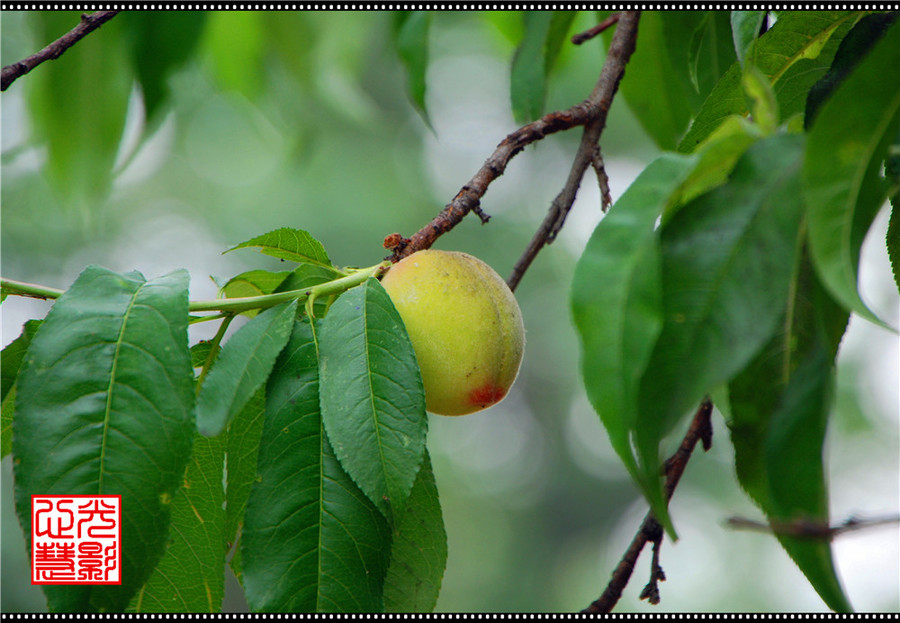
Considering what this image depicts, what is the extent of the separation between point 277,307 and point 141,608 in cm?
31

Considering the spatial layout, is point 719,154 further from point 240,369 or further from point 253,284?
point 253,284

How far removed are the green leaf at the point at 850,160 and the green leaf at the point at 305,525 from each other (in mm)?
377

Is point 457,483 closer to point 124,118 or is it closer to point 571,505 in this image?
point 571,505

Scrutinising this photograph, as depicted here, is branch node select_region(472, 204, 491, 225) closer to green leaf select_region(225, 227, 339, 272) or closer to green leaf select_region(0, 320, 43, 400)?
green leaf select_region(225, 227, 339, 272)

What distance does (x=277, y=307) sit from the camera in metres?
0.65

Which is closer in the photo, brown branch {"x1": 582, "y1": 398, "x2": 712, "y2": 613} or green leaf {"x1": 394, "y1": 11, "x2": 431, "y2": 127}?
brown branch {"x1": 582, "y1": 398, "x2": 712, "y2": 613}

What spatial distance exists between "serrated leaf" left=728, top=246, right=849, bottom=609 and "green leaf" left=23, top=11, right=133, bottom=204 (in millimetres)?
1071

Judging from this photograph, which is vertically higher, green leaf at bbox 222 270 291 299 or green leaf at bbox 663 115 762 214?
green leaf at bbox 222 270 291 299

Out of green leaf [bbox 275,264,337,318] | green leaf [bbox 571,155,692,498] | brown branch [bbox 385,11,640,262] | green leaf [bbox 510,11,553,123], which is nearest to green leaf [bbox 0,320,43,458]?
green leaf [bbox 275,264,337,318]

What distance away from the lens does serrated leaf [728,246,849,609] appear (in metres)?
0.38

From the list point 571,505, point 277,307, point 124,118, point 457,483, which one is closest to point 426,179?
point 457,483

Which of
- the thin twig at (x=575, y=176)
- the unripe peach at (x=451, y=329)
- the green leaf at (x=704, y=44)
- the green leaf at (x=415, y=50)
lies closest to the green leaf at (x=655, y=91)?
the green leaf at (x=704, y=44)

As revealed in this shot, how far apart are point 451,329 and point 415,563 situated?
22cm

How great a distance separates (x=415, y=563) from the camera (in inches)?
26.6
